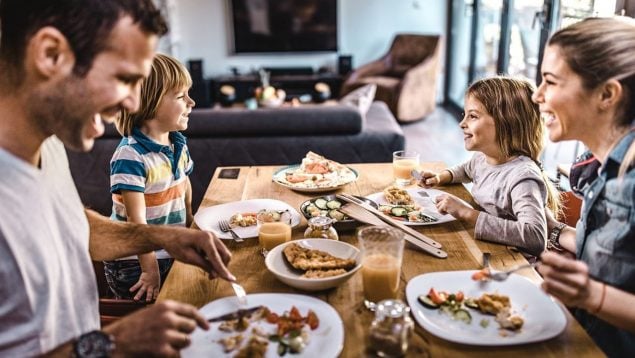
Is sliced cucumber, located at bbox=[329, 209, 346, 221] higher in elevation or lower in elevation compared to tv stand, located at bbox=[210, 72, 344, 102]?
higher

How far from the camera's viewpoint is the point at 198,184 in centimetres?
382

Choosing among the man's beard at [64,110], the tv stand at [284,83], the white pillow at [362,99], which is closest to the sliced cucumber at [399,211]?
the man's beard at [64,110]

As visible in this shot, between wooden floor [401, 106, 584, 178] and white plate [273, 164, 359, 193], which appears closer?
white plate [273, 164, 359, 193]

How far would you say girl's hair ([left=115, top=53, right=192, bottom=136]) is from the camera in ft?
6.38

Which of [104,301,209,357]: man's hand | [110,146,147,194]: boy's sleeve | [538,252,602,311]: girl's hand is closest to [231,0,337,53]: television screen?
[110,146,147,194]: boy's sleeve

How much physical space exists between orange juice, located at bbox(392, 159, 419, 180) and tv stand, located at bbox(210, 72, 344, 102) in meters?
5.56

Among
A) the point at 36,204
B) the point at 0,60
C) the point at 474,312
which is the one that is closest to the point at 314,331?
the point at 474,312

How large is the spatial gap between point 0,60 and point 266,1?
23.0 ft

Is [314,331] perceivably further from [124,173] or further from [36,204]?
[124,173]

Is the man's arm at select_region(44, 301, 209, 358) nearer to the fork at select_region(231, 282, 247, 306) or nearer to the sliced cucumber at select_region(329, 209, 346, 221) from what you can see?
the fork at select_region(231, 282, 247, 306)

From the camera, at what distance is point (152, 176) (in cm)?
195

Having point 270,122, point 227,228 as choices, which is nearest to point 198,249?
point 227,228

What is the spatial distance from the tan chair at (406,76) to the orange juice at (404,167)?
4.48 metres

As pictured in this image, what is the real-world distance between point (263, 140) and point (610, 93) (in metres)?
2.51
